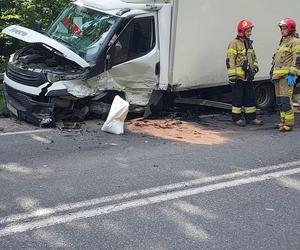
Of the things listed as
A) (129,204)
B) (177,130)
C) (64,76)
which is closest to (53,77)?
(64,76)

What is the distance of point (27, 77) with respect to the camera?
7711 millimetres

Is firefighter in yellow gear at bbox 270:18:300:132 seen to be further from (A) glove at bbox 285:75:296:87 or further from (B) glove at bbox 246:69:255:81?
(B) glove at bbox 246:69:255:81

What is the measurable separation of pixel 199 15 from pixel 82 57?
2.03 m

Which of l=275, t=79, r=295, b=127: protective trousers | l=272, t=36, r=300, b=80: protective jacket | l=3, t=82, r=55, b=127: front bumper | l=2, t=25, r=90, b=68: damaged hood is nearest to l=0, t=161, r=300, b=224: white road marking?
l=275, t=79, r=295, b=127: protective trousers

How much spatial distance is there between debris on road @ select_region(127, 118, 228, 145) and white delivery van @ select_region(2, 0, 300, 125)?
0.47 m

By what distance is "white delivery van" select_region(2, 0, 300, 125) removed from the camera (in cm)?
770

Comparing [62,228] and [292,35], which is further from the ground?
[292,35]

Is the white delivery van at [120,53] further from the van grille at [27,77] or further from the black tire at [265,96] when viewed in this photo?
the black tire at [265,96]

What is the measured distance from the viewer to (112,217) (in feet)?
14.6

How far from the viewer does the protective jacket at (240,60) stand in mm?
8297

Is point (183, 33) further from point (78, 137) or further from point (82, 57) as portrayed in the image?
point (78, 137)

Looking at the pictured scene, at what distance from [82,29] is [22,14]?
11.9 ft

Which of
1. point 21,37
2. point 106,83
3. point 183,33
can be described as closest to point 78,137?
point 106,83

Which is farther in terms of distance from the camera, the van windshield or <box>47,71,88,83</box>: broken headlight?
the van windshield
